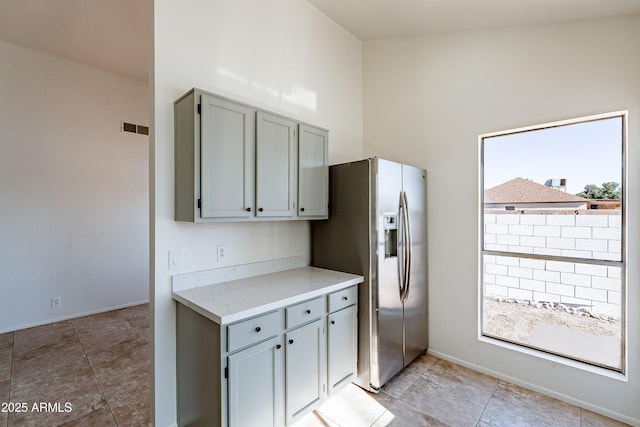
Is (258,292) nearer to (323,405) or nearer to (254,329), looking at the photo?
(254,329)

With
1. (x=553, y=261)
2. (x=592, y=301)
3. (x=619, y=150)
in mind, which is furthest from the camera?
(x=553, y=261)

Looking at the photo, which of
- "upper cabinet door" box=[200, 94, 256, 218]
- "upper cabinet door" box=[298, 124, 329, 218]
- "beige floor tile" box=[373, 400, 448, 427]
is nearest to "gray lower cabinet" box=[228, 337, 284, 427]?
"beige floor tile" box=[373, 400, 448, 427]

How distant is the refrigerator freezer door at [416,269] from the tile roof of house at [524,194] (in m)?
0.64

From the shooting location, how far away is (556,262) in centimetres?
245

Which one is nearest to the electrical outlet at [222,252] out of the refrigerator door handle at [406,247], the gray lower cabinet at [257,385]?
the gray lower cabinet at [257,385]

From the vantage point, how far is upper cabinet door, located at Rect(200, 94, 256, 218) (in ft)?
6.03

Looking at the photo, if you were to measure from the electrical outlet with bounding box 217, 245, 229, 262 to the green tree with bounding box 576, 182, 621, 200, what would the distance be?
2888 millimetres

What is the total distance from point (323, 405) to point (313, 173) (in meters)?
1.88

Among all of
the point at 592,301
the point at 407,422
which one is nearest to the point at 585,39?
the point at 592,301

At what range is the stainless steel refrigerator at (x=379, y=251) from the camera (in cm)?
239

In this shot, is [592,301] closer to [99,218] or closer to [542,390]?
[542,390]

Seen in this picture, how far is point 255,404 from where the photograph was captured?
1.70 m

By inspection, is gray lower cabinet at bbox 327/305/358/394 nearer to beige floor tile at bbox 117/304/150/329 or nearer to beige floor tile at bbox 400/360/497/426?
beige floor tile at bbox 400/360/497/426

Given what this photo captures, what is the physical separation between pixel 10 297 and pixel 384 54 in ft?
17.6
